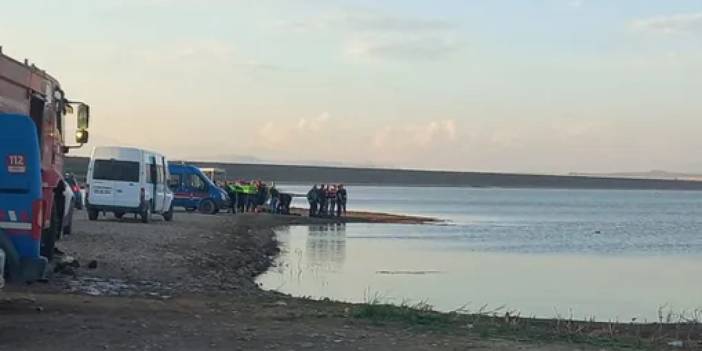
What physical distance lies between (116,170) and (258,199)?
22.8 metres

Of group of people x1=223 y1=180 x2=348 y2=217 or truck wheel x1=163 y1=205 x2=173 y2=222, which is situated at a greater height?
group of people x1=223 y1=180 x2=348 y2=217

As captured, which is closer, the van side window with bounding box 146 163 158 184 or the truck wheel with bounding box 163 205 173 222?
the van side window with bounding box 146 163 158 184

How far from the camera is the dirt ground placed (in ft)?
37.7

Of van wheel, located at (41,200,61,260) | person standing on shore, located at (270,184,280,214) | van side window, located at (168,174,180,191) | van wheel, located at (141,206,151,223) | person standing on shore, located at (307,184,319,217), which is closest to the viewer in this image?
van wheel, located at (41,200,61,260)

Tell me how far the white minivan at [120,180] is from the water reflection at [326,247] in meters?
5.27

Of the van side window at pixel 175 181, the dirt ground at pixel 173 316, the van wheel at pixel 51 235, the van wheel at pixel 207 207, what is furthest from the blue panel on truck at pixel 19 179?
the van wheel at pixel 207 207

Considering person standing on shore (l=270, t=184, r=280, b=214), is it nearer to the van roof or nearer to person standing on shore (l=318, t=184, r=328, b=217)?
person standing on shore (l=318, t=184, r=328, b=217)

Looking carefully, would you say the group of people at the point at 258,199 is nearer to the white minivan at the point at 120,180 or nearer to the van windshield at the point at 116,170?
the white minivan at the point at 120,180

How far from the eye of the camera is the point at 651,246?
4041 centimetres

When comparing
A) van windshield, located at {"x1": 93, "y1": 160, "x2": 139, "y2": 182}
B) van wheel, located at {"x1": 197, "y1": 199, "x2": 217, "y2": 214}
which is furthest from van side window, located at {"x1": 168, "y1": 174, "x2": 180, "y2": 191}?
van windshield, located at {"x1": 93, "y1": 160, "x2": 139, "y2": 182}

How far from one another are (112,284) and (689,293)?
12.7 m

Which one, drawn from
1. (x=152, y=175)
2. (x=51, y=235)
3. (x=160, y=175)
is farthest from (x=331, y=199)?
(x=51, y=235)

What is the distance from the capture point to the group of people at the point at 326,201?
5416 cm

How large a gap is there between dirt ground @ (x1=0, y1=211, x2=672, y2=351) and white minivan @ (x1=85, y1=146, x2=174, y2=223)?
10625 millimetres
